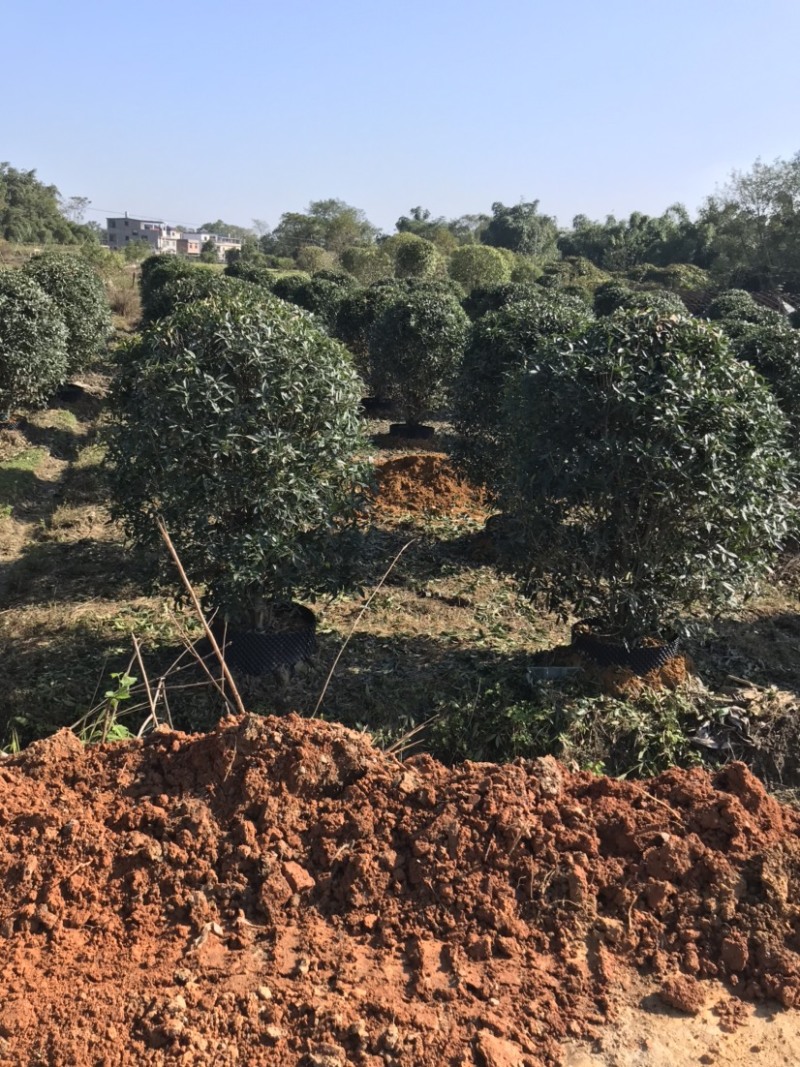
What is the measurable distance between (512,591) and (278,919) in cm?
460

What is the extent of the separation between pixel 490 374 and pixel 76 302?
28.5 feet

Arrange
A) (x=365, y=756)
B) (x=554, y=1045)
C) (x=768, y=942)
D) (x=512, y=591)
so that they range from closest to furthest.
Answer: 1. (x=554, y=1045)
2. (x=768, y=942)
3. (x=365, y=756)
4. (x=512, y=591)

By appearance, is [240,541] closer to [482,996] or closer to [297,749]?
[297,749]

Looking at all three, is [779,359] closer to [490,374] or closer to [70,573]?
[490,374]

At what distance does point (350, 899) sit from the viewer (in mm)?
2893

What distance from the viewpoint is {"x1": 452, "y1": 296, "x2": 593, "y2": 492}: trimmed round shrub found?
7.71 m

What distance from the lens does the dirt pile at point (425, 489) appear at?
9.18 m

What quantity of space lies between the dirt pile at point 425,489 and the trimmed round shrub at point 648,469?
4060mm

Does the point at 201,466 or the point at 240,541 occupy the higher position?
the point at 201,466

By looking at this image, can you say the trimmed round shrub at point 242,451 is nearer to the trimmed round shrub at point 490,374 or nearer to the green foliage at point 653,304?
the green foliage at point 653,304

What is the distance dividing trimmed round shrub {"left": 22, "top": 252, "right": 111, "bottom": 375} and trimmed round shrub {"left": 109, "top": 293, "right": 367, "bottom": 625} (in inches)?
348

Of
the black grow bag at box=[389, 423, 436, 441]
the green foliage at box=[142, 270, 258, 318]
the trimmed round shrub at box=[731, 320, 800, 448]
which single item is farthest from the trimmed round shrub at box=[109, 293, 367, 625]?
the black grow bag at box=[389, 423, 436, 441]

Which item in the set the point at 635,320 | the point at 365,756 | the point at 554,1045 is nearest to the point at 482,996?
the point at 554,1045

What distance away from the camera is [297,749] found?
10.8ft
